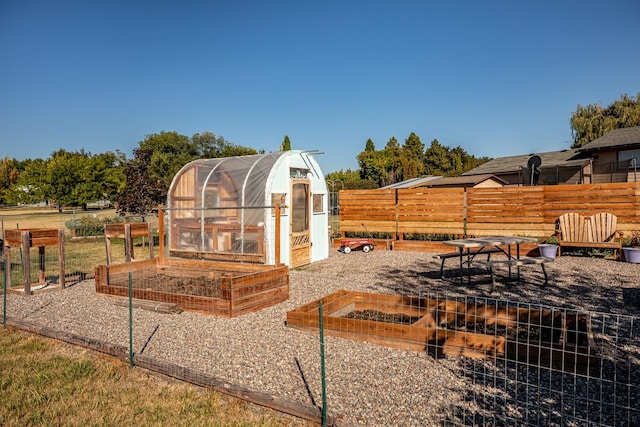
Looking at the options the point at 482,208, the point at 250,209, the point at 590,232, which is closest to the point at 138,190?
the point at 250,209

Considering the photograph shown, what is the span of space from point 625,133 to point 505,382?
94.2 feet

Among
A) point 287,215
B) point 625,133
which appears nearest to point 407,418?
point 287,215

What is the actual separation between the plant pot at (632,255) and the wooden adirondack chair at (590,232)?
53 centimetres

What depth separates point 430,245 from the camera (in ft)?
49.1

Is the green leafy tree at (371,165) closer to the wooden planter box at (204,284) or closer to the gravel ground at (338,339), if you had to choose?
the gravel ground at (338,339)

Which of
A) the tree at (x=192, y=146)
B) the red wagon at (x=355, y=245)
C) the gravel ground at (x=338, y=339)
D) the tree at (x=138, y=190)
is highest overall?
the tree at (x=192, y=146)

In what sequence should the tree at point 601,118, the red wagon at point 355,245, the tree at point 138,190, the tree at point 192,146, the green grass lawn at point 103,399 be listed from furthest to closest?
the tree at point 192,146 < the tree at point 601,118 < the tree at point 138,190 < the red wagon at point 355,245 < the green grass lawn at point 103,399

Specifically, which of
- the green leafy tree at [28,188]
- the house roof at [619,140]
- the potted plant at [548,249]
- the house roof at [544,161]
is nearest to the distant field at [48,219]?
the green leafy tree at [28,188]

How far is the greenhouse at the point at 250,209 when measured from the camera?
452 inches

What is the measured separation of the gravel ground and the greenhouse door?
1.02 meters

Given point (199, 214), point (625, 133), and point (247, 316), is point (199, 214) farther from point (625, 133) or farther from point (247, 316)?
point (625, 133)

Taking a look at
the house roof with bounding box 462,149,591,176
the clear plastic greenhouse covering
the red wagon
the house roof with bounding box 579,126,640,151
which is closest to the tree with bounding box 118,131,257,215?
the clear plastic greenhouse covering

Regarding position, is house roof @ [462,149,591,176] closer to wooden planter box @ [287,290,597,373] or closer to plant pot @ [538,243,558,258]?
plant pot @ [538,243,558,258]

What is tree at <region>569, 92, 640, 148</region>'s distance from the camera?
35.5 meters
